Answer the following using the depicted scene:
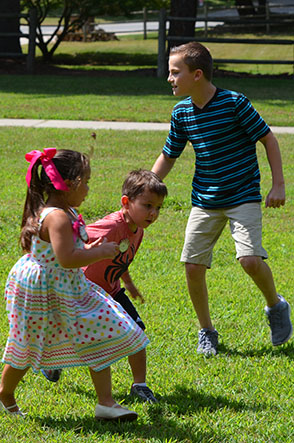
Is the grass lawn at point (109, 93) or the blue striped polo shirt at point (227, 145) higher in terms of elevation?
the blue striped polo shirt at point (227, 145)

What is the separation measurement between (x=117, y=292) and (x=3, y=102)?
10673 millimetres

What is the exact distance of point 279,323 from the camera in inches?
168

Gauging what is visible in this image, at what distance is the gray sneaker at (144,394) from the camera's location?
3527mm

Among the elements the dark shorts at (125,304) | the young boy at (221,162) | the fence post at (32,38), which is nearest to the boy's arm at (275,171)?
the young boy at (221,162)

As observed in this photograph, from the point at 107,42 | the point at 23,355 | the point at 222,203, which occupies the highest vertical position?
the point at 222,203

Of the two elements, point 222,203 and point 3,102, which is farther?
point 3,102

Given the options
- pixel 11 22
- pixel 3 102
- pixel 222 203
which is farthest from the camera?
pixel 11 22

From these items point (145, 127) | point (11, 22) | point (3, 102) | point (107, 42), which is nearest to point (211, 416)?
point (145, 127)

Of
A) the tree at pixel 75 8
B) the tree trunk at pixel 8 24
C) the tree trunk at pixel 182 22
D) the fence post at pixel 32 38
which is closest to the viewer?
the fence post at pixel 32 38

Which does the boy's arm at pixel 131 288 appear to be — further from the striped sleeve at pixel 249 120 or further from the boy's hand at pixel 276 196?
the striped sleeve at pixel 249 120

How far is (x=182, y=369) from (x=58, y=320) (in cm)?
101

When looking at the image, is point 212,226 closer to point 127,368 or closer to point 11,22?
point 127,368

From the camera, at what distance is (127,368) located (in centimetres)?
397

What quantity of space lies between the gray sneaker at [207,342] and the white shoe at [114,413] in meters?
0.94
